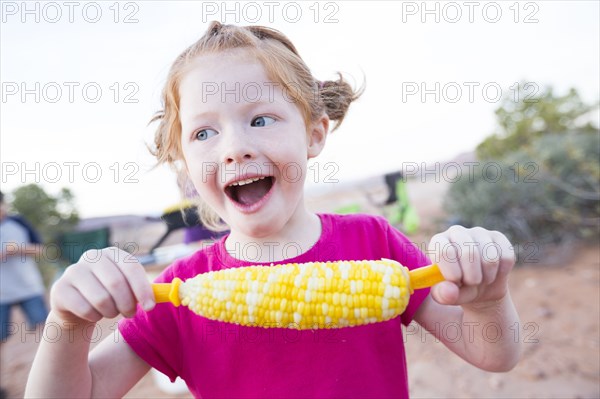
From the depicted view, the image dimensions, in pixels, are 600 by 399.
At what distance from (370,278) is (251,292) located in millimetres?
350

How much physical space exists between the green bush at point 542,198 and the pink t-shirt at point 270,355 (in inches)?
200

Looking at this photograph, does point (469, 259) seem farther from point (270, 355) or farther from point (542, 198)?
point (542, 198)

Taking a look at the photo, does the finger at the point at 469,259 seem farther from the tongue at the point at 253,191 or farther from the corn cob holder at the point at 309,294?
the tongue at the point at 253,191

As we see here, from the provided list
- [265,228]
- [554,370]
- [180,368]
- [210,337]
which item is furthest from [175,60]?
[554,370]

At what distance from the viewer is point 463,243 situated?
103cm

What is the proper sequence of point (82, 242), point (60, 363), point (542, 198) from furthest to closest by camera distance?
point (82, 242) → point (542, 198) → point (60, 363)

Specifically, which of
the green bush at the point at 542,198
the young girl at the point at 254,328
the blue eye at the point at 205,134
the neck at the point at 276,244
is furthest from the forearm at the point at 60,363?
the green bush at the point at 542,198

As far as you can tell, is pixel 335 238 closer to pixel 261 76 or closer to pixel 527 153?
pixel 261 76

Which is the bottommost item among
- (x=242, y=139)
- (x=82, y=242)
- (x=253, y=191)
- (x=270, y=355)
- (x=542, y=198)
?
(x=82, y=242)

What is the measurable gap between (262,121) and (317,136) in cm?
39

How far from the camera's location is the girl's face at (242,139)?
1.31m

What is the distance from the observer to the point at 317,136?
1689 mm

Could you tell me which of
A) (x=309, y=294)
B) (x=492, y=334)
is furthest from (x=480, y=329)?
(x=309, y=294)

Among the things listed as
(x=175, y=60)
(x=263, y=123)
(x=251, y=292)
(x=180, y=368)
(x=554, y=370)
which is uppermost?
(x=175, y=60)
